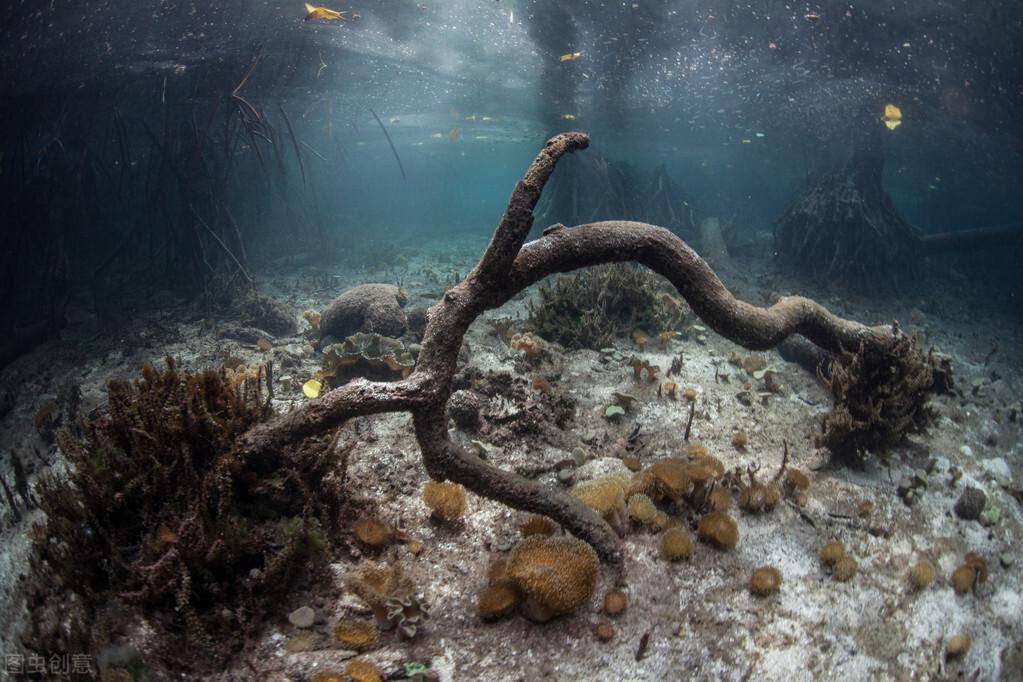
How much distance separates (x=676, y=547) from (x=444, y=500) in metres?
1.93

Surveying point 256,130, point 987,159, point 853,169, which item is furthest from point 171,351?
point 987,159

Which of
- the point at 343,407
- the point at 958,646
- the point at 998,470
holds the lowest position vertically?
the point at 998,470

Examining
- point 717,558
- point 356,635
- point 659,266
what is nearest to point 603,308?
point 659,266

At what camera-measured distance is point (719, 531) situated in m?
3.84

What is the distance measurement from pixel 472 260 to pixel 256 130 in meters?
9.19

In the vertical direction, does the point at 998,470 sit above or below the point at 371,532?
below

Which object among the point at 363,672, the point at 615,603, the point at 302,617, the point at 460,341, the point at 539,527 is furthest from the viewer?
the point at 539,527

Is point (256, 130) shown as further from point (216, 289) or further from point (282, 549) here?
point (282, 549)

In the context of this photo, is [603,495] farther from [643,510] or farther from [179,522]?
[179,522]

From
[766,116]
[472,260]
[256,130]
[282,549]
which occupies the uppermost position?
[766,116]

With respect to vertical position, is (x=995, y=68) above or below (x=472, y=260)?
above

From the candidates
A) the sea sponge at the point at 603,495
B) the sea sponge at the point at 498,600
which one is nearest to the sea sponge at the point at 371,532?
the sea sponge at the point at 498,600

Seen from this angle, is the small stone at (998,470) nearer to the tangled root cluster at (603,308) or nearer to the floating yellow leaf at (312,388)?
the tangled root cluster at (603,308)

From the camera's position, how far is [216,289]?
41.5 feet
